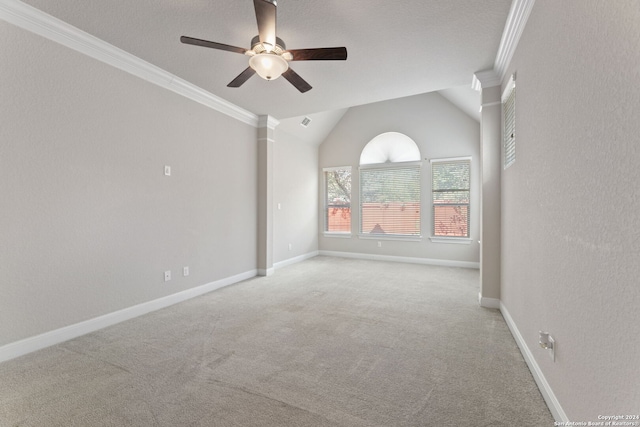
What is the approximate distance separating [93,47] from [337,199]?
5.37 meters

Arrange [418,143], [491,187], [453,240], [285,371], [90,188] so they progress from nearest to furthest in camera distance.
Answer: [285,371] → [90,188] → [491,187] → [453,240] → [418,143]

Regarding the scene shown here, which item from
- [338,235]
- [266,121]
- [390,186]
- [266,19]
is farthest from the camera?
[338,235]

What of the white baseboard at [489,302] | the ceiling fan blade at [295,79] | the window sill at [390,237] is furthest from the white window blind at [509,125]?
the window sill at [390,237]

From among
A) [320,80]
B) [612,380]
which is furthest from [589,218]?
[320,80]

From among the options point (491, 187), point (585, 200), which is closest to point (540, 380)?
point (585, 200)

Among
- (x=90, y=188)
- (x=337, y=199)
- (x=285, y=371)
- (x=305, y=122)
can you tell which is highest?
(x=305, y=122)

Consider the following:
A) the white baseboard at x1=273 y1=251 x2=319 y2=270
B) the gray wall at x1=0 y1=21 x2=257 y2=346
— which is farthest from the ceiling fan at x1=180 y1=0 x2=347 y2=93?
the white baseboard at x1=273 y1=251 x2=319 y2=270

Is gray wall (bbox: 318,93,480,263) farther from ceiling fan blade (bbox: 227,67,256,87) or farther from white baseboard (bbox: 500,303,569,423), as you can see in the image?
ceiling fan blade (bbox: 227,67,256,87)

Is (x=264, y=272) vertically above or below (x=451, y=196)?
below

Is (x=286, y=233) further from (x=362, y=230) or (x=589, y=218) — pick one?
(x=589, y=218)

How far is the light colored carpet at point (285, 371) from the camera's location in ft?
5.31

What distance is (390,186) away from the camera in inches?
258

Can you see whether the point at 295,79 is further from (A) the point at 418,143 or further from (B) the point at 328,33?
(A) the point at 418,143

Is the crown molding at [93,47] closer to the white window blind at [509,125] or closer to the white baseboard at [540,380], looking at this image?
the white window blind at [509,125]
